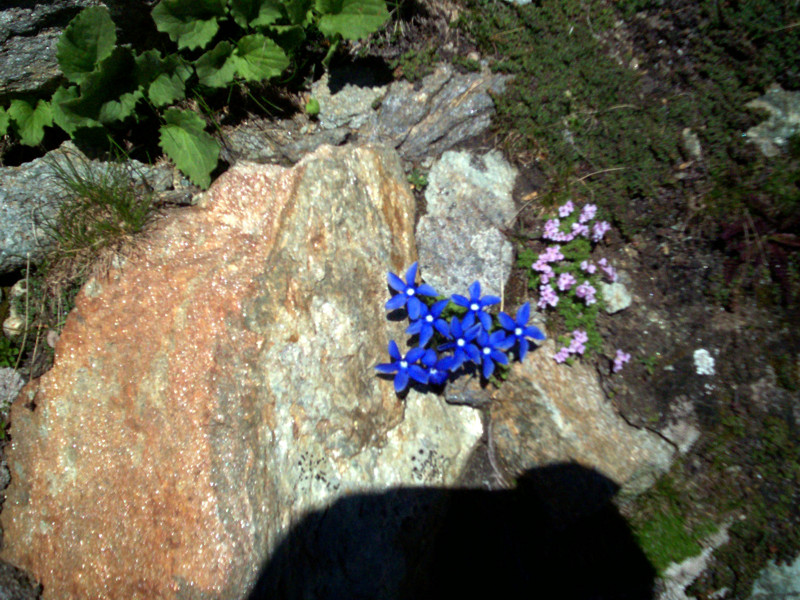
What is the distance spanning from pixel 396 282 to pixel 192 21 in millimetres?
2409

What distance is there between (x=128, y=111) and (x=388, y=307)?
2380mm

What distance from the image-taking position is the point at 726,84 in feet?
12.1

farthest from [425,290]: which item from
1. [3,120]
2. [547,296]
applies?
[3,120]

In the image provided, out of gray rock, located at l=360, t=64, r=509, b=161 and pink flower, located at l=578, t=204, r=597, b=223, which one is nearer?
pink flower, located at l=578, t=204, r=597, b=223

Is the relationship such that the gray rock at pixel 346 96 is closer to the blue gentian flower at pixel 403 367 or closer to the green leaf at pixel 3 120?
the blue gentian flower at pixel 403 367

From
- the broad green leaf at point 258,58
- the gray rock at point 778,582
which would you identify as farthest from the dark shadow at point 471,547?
the broad green leaf at point 258,58

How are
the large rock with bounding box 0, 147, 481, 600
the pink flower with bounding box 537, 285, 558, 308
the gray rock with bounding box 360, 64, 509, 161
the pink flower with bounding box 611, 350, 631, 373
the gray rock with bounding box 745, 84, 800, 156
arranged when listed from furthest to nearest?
the gray rock with bounding box 360, 64, 509, 161 → the pink flower with bounding box 537, 285, 558, 308 → the pink flower with bounding box 611, 350, 631, 373 → the gray rock with bounding box 745, 84, 800, 156 → the large rock with bounding box 0, 147, 481, 600

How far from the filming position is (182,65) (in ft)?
12.3

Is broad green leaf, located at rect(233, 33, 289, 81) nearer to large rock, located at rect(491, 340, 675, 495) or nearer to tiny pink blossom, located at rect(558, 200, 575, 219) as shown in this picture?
tiny pink blossom, located at rect(558, 200, 575, 219)

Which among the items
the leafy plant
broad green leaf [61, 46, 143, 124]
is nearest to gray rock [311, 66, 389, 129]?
the leafy plant

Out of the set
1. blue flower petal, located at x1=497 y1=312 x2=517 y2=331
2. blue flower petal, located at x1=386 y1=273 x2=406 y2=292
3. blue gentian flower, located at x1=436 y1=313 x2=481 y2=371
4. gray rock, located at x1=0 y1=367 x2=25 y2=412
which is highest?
blue flower petal, located at x1=386 y1=273 x2=406 y2=292

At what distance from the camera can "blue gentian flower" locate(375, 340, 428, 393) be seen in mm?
3416

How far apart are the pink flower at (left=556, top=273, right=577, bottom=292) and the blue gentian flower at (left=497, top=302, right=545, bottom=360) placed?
39cm

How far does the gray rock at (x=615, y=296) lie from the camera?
377 cm
